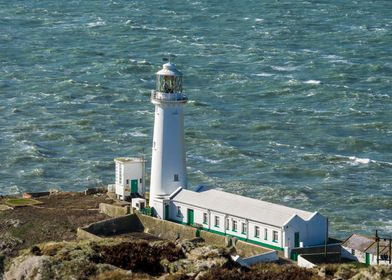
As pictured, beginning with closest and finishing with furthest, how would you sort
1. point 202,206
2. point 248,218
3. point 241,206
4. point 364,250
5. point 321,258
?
point 364,250
point 321,258
point 248,218
point 241,206
point 202,206

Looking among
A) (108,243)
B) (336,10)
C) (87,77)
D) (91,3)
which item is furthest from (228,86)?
(108,243)

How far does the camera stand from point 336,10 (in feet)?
467

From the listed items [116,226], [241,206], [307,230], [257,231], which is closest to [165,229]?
[116,226]

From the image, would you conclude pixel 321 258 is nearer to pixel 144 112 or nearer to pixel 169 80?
pixel 169 80

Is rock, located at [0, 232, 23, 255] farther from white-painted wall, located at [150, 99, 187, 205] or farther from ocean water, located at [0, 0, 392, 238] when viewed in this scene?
ocean water, located at [0, 0, 392, 238]

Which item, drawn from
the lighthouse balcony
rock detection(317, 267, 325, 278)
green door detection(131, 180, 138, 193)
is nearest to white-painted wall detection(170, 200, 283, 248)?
the lighthouse balcony

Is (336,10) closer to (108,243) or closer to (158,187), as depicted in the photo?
(158,187)

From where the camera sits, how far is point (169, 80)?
189 feet

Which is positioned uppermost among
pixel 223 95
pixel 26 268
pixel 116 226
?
pixel 26 268

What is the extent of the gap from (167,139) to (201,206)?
3612mm

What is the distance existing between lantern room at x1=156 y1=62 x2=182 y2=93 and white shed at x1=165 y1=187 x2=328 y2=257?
4583 millimetres

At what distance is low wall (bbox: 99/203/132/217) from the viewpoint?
59.3 m

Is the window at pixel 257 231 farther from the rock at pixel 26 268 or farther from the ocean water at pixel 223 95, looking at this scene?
the rock at pixel 26 268

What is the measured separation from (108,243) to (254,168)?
41.3 metres
